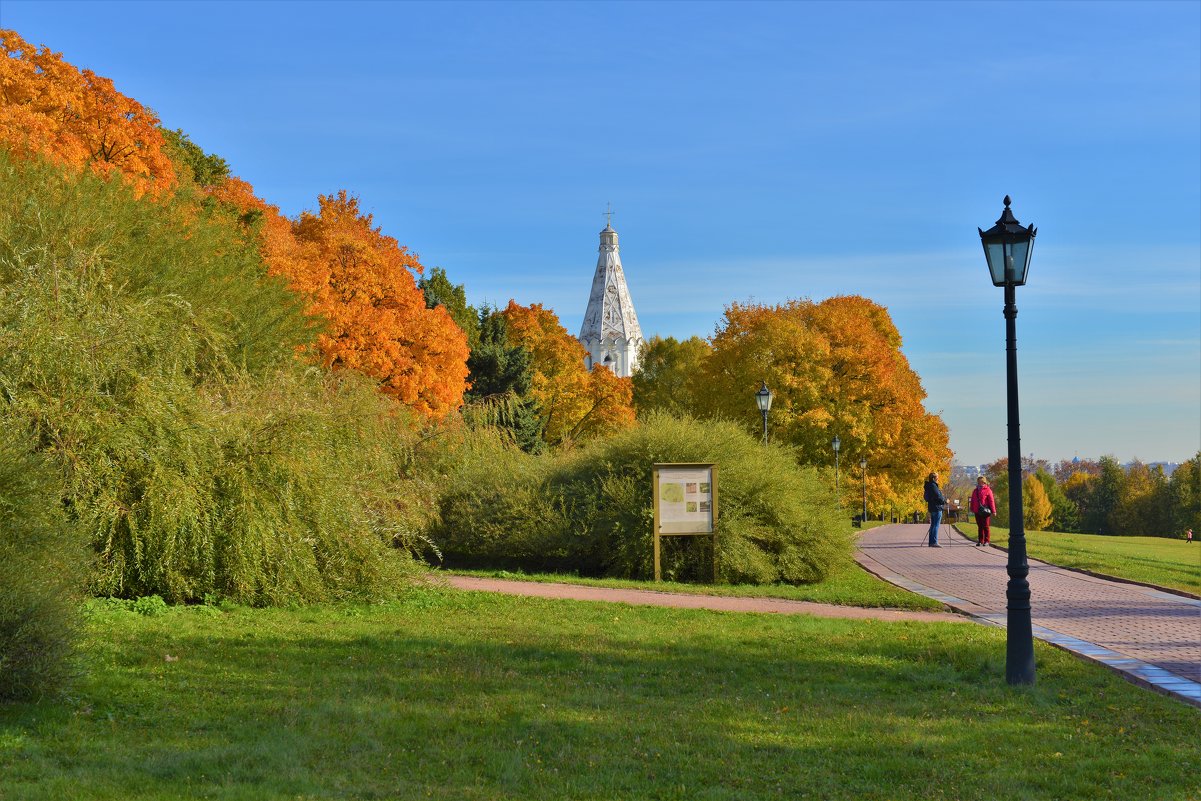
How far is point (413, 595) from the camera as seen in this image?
1470 centimetres

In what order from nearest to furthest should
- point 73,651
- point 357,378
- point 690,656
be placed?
point 73,651
point 690,656
point 357,378

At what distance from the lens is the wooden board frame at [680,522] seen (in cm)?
1856

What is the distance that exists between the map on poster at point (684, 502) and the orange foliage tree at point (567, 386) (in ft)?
128

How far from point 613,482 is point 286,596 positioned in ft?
25.9

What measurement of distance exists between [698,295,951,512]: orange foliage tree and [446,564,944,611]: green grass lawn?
23.9 m

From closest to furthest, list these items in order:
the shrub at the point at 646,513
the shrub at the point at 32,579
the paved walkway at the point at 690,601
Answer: the shrub at the point at 32,579 → the paved walkway at the point at 690,601 → the shrub at the point at 646,513

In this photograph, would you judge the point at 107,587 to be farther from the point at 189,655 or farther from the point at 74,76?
the point at 74,76

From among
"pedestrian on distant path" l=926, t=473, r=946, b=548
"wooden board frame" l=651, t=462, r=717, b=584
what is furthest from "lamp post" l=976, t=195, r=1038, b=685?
"pedestrian on distant path" l=926, t=473, r=946, b=548

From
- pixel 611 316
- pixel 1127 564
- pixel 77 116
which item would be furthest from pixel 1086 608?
pixel 611 316

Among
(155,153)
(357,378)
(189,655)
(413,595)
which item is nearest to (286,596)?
(413,595)

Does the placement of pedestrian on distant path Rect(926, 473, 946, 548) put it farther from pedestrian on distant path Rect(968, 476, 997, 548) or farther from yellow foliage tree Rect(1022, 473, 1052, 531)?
yellow foliage tree Rect(1022, 473, 1052, 531)

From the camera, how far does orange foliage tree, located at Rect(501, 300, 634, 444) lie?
59.0m

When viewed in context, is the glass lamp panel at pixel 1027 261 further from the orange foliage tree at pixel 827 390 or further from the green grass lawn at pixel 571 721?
the orange foliage tree at pixel 827 390

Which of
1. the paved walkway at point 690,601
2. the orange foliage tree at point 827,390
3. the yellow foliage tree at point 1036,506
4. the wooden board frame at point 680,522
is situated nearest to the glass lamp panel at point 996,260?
the paved walkway at point 690,601
